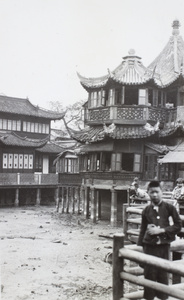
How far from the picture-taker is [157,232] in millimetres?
6359

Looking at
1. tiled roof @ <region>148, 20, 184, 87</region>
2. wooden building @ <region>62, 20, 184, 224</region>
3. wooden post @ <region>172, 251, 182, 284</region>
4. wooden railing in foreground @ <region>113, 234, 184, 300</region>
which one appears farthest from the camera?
tiled roof @ <region>148, 20, 184, 87</region>

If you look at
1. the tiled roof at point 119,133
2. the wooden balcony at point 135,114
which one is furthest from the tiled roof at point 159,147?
the wooden balcony at point 135,114

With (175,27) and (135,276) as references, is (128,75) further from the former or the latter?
(135,276)

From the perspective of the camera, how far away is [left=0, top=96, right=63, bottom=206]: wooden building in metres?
35.2

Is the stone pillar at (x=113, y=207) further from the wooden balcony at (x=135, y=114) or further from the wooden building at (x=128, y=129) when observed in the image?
the wooden balcony at (x=135, y=114)

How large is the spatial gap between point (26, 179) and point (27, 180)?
4.7 inches

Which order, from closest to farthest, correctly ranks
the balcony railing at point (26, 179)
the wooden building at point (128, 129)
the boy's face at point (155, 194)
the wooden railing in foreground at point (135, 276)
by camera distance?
the wooden railing in foreground at point (135, 276)
the boy's face at point (155, 194)
the wooden building at point (128, 129)
the balcony railing at point (26, 179)

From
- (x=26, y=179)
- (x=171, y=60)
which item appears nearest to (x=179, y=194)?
(x=171, y=60)

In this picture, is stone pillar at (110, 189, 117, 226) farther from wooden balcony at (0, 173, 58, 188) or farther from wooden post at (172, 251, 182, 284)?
wooden post at (172, 251, 182, 284)

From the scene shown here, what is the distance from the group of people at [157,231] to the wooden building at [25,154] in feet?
92.5

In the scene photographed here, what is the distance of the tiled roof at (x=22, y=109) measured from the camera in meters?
38.5

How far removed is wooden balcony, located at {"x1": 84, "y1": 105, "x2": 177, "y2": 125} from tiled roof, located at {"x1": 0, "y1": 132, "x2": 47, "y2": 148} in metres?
11.1

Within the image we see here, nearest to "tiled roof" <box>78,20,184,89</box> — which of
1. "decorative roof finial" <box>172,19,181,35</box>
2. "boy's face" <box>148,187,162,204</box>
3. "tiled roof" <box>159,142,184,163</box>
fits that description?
"decorative roof finial" <box>172,19,181,35</box>

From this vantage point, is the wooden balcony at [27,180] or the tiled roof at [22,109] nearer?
the wooden balcony at [27,180]
